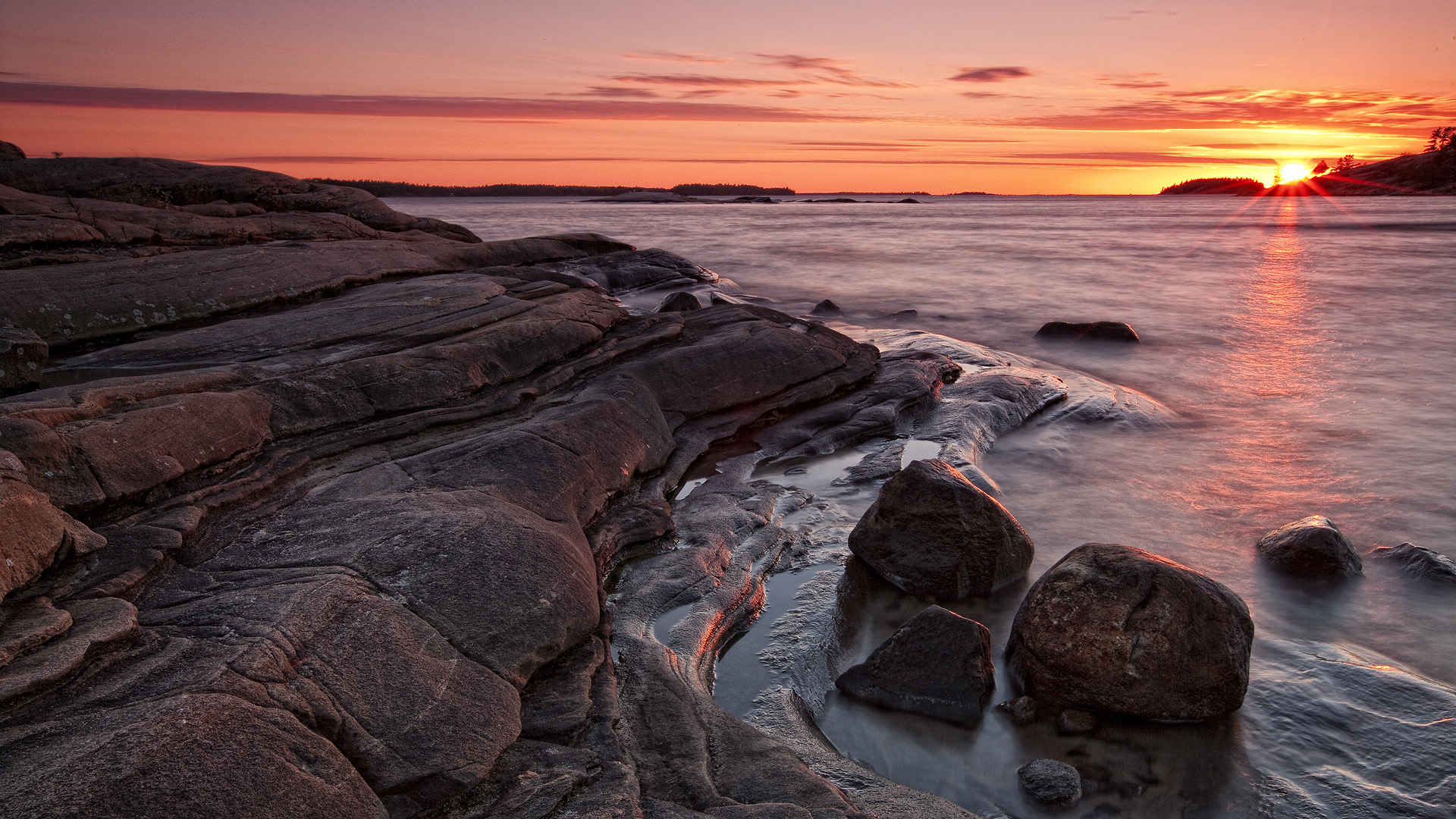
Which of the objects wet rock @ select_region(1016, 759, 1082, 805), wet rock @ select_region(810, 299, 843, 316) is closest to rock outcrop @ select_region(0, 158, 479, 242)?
wet rock @ select_region(810, 299, 843, 316)

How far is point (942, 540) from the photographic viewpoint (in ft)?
20.7

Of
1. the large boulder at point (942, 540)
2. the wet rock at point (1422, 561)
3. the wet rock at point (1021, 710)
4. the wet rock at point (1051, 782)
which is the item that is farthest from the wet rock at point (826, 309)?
the wet rock at point (1051, 782)

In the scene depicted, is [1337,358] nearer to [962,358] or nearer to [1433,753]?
[962,358]

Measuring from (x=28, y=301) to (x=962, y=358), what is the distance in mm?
12696

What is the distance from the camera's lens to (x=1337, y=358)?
49.7ft

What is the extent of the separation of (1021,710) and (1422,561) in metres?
4.21

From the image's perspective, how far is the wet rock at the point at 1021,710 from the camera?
15.7 feet

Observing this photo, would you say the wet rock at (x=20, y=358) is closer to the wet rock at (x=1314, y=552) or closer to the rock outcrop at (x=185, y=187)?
the rock outcrop at (x=185, y=187)

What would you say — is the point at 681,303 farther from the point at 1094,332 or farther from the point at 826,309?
the point at 1094,332

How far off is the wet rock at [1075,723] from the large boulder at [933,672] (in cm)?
42

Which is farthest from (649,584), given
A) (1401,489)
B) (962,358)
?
(962,358)

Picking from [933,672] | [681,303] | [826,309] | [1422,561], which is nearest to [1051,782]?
[933,672]

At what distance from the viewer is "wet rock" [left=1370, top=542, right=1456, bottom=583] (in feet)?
21.0

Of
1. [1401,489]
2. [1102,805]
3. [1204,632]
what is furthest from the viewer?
[1401,489]
